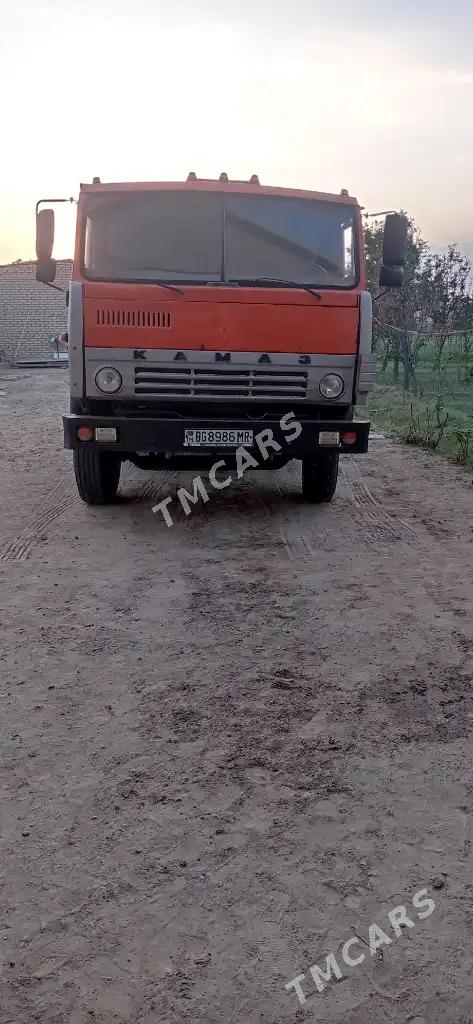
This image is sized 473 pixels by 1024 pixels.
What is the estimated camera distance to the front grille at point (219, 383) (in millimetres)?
5684

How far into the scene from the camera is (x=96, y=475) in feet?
20.6

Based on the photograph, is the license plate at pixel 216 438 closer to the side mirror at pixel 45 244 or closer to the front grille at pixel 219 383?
the front grille at pixel 219 383

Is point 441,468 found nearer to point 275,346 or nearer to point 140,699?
point 275,346

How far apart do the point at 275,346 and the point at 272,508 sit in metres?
1.48

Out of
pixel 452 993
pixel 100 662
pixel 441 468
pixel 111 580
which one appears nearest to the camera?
pixel 452 993

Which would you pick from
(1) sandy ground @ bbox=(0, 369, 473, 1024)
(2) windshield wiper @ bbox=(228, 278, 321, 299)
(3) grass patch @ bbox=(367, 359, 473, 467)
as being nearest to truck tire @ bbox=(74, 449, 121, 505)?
(1) sandy ground @ bbox=(0, 369, 473, 1024)

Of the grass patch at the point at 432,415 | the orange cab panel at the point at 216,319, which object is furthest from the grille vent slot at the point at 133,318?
the grass patch at the point at 432,415

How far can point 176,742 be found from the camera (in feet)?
9.55

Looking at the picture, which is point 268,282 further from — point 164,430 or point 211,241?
point 164,430

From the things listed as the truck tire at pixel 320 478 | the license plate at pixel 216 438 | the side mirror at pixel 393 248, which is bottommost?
the truck tire at pixel 320 478

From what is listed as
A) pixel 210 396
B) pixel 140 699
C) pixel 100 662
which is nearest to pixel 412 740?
pixel 140 699

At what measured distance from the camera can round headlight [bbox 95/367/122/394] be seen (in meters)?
5.66

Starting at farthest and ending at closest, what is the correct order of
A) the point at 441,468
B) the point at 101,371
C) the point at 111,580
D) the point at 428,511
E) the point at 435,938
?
1. the point at 441,468
2. the point at 428,511
3. the point at 101,371
4. the point at 111,580
5. the point at 435,938

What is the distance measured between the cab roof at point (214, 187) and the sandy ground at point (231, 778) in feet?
8.61
